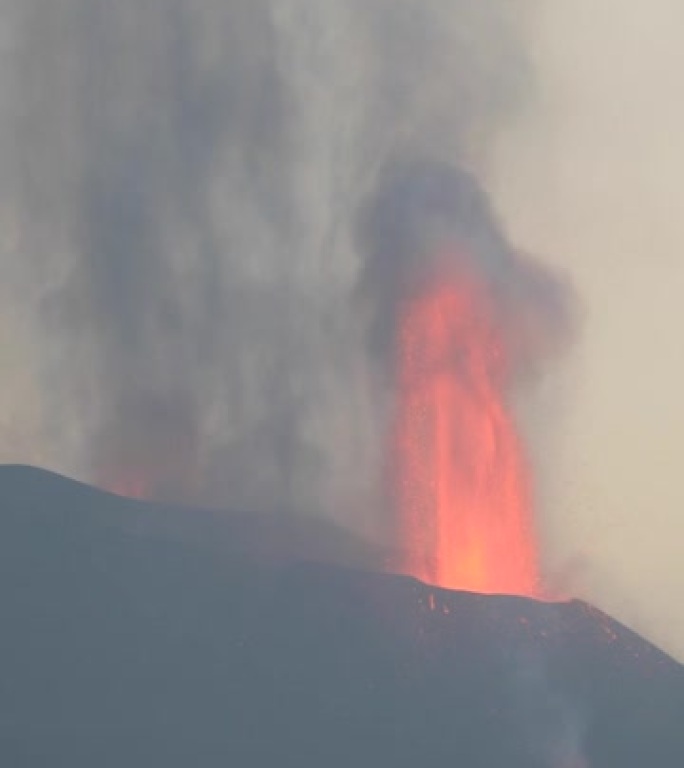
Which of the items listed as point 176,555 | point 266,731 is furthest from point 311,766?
point 176,555

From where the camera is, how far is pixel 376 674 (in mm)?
69375

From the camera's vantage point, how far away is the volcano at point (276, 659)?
66.3m

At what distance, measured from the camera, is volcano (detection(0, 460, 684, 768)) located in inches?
2611

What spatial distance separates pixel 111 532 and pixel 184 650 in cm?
535

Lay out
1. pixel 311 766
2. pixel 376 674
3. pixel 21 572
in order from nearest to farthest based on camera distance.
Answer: pixel 311 766
pixel 376 674
pixel 21 572

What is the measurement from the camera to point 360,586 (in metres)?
71.7

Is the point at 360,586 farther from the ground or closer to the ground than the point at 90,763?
farther from the ground

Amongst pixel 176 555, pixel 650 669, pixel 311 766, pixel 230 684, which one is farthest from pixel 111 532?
pixel 650 669

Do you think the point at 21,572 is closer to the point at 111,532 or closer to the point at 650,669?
the point at 111,532

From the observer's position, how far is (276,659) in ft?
229

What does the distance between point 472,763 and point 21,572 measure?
17061 mm

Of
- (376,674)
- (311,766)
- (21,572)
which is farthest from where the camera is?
(21,572)

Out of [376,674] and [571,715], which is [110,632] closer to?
[376,674]

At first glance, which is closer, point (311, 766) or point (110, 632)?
point (311, 766)
